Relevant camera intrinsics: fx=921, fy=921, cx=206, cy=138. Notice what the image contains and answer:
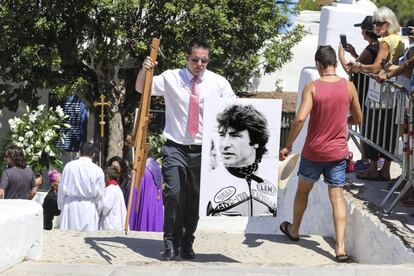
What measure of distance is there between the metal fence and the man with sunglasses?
1534mm

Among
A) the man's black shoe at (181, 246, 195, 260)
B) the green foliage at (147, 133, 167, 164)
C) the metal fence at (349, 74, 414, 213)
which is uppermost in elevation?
the metal fence at (349, 74, 414, 213)

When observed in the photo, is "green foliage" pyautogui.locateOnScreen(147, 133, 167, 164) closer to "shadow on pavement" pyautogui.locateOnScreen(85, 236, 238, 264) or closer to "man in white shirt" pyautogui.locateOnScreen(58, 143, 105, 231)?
"man in white shirt" pyautogui.locateOnScreen(58, 143, 105, 231)

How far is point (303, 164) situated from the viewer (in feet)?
23.5

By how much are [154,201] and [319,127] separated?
3.82 metres

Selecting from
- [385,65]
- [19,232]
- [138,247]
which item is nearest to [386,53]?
[385,65]

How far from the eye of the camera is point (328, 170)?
7074mm

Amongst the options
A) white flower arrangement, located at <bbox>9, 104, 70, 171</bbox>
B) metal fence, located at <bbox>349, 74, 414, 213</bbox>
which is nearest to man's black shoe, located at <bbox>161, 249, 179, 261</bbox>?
metal fence, located at <bbox>349, 74, 414, 213</bbox>

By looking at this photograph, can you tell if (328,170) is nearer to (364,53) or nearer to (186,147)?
(186,147)

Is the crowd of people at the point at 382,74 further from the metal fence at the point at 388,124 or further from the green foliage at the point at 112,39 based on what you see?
the green foliage at the point at 112,39

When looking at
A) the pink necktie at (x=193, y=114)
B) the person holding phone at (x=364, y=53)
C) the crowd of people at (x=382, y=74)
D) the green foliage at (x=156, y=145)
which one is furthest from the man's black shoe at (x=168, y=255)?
the green foliage at (x=156, y=145)

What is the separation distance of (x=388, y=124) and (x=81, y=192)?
330cm

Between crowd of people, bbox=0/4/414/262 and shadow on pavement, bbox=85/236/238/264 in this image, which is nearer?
crowd of people, bbox=0/4/414/262

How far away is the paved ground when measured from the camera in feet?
19.1

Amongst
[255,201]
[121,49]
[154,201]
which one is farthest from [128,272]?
[121,49]
